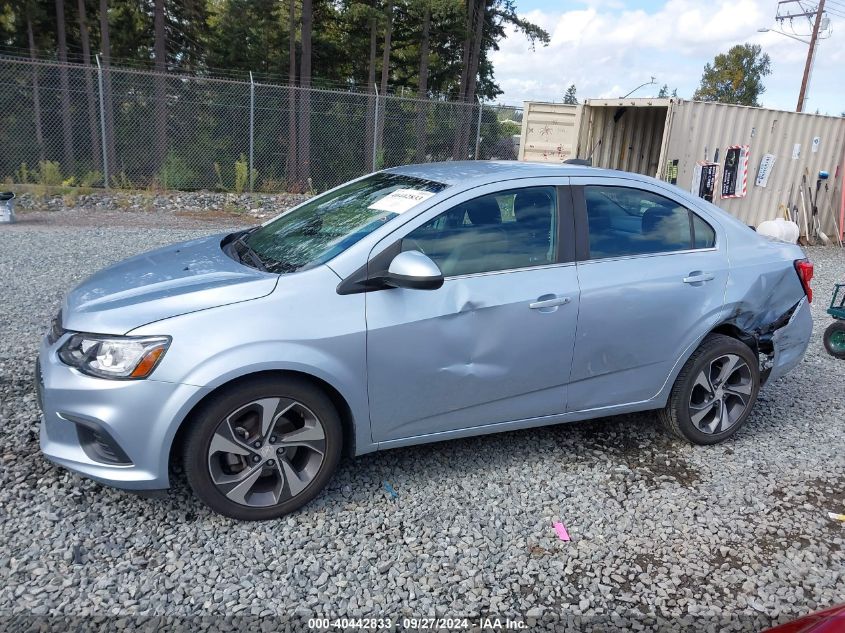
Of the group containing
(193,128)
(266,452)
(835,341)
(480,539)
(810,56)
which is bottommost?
(480,539)

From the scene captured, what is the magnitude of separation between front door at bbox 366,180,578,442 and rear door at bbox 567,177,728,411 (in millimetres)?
125

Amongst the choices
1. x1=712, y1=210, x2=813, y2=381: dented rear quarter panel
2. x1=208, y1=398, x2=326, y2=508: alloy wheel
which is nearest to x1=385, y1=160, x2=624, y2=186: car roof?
x1=712, y1=210, x2=813, y2=381: dented rear quarter panel

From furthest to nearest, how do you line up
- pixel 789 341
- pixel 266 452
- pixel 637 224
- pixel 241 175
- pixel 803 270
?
pixel 241 175
pixel 789 341
pixel 803 270
pixel 637 224
pixel 266 452

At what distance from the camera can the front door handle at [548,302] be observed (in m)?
3.50

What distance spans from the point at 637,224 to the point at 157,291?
2.64 m

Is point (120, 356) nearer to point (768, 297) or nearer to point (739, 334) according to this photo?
point (739, 334)

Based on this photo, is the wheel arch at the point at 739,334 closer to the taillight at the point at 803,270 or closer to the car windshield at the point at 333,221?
the taillight at the point at 803,270

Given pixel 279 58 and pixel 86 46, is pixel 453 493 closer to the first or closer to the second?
pixel 86 46

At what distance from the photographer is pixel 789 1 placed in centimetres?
3391

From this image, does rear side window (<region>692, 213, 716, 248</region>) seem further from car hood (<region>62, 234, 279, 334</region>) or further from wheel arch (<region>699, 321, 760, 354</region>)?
car hood (<region>62, 234, 279, 334</region>)

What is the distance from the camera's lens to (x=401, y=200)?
3592 mm

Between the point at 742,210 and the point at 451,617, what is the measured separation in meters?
12.2

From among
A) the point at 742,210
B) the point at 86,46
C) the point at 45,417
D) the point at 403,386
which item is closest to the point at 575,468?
the point at 403,386

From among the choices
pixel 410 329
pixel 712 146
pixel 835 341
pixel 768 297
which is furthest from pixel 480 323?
pixel 712 146
